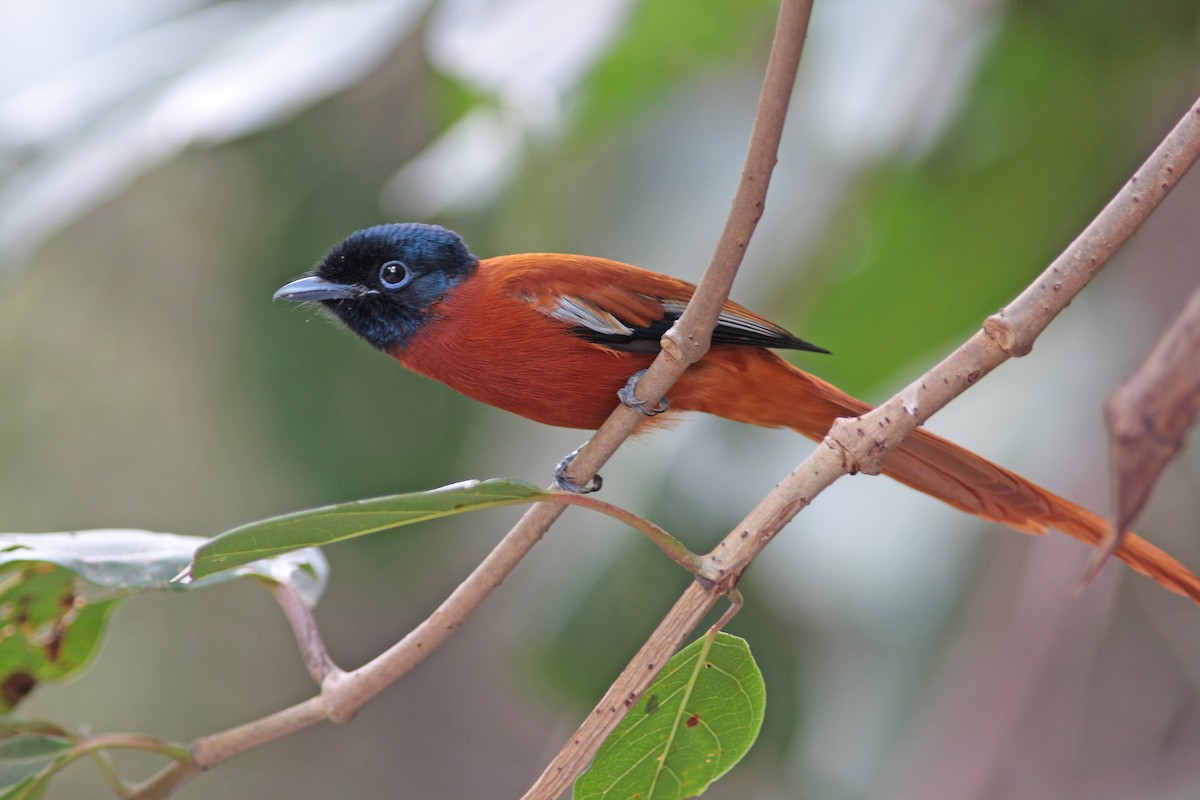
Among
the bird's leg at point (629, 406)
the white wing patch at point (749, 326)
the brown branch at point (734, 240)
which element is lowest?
the bird's leg at point (629, 406)

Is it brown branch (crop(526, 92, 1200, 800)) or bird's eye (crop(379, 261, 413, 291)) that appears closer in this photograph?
brown branch (crop(526, 92, 1200, 800))

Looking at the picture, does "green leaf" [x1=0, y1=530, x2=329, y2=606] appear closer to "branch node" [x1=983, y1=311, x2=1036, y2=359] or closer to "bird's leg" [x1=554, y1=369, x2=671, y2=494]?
"bird's leg" [x1=554, y1=369, x2=671, y2=494]

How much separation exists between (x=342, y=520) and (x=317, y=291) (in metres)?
1.20

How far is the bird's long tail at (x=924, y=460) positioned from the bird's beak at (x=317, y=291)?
Result: 2.52 feet

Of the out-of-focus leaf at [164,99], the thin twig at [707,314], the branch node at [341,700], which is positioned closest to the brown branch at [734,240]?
the thin twig at [707,314]

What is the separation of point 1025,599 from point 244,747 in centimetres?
240

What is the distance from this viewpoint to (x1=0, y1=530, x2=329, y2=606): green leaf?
1.70 m

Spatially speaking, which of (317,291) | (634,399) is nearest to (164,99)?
(317,291)

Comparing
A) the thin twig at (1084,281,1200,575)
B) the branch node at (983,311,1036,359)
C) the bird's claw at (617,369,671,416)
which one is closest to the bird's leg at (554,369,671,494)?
the bird's claw at (617,369,671,416)

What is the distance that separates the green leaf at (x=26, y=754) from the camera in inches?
71.5

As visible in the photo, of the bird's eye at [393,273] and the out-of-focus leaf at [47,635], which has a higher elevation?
the bird's eye at [393,273]

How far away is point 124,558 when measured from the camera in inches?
70.2

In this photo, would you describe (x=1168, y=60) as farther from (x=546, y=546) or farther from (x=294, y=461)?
(x=294, y=461)

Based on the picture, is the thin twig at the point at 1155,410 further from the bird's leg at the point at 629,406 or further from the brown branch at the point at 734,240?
the bird's leg at the point at 629,406
